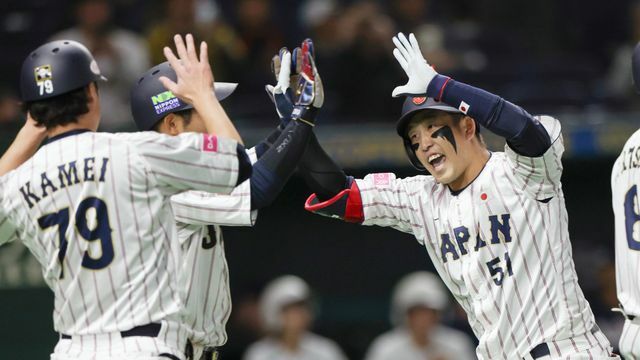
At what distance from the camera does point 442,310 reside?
966 cm

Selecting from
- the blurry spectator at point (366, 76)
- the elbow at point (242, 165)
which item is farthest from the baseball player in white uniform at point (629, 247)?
the blurry spectator at point (366, 76)

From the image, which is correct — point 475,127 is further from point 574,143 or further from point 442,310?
point 442,310

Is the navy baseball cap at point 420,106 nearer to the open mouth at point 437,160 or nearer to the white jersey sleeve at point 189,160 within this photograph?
the open mouth at point 437,160

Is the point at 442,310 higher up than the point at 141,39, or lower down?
lower down

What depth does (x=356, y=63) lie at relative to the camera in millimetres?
9852

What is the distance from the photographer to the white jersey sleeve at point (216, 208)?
5.18m

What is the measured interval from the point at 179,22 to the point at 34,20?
1.32 metres

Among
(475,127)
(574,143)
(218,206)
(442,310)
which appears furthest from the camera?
(442,310)

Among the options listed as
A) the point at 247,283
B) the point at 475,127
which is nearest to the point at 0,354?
the point at 247,283

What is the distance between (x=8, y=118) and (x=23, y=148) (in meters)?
4.06

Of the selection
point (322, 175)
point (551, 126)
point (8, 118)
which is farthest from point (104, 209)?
point (8, 118)

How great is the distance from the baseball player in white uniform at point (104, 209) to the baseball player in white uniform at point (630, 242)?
164cm

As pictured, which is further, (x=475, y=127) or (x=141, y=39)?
(x=141, y=39)

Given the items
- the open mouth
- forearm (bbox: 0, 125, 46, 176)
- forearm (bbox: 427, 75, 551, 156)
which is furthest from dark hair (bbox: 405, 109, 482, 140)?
forearm (bbox: 0, 125, 46, 176)
